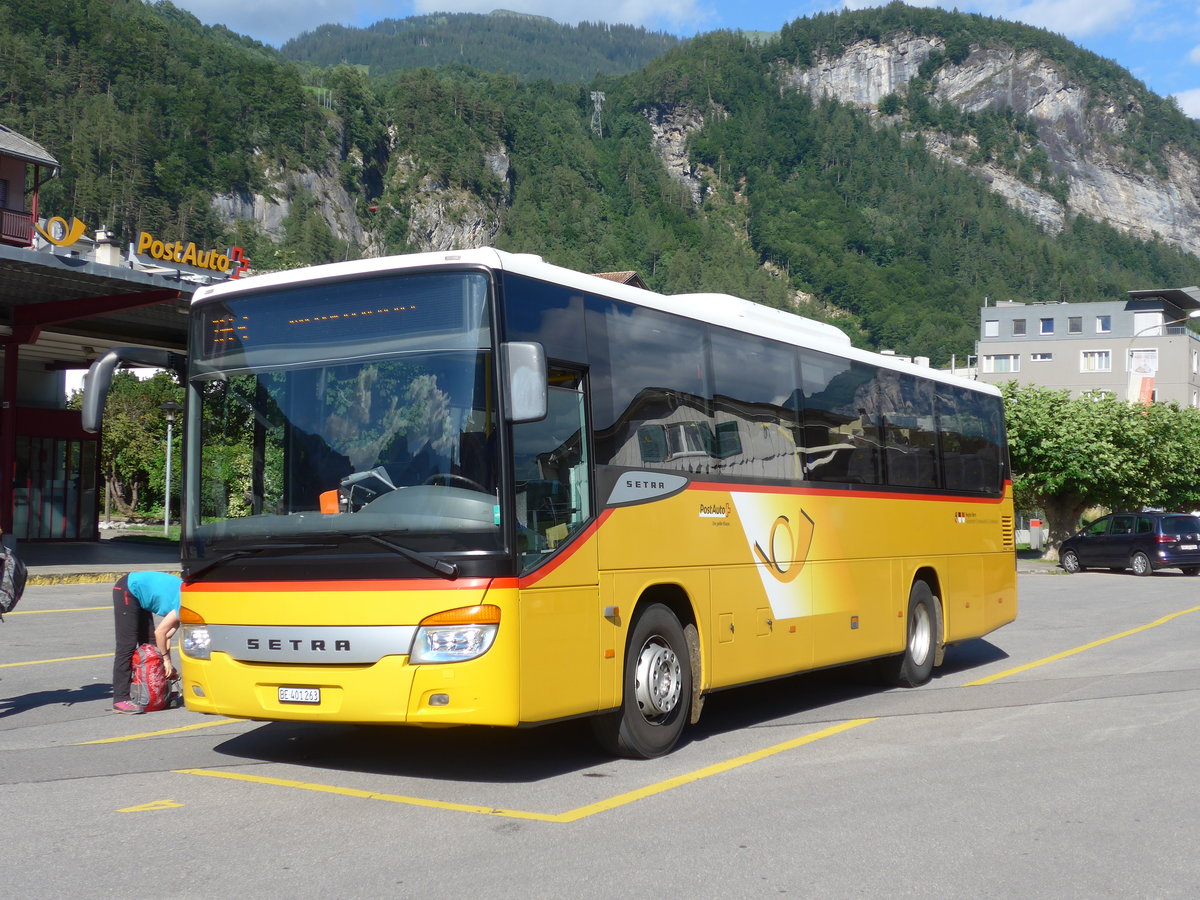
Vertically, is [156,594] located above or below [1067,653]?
above

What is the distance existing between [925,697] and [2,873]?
8057 millimetres

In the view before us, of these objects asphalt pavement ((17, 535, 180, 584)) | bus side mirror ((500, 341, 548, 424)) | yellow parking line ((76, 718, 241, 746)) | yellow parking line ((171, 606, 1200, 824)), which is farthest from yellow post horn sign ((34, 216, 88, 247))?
bus side mirror ((500, 341, 548, 424))

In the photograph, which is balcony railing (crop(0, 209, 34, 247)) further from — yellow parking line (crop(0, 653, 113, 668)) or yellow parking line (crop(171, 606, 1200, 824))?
yellow parking line (crop(171, 606, 1200, 824))

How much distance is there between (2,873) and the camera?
5332 mm

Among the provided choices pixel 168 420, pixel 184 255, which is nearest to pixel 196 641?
pixel 168 420

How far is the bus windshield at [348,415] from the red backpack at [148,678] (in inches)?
106

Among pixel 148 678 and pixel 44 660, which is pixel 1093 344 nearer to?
pixel 44 660

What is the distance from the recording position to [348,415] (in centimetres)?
711

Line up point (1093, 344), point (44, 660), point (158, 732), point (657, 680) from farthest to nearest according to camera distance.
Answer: point (1093, 344) → point (44, 660) → point (158, 732) → point (657, 680)

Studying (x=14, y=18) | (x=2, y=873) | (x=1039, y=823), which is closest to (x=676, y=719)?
(x=1039, y=823)

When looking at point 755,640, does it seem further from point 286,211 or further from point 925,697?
point 286,211

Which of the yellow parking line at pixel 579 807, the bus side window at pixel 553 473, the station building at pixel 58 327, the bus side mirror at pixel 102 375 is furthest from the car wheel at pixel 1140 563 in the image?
the bus side mirror at pixel 102 375

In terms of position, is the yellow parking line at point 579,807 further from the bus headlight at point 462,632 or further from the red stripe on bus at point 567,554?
the red stripe on bus at point 567,554

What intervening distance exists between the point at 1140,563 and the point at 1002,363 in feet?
276
